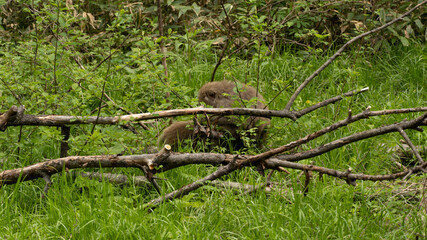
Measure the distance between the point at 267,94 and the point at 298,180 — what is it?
2.05m

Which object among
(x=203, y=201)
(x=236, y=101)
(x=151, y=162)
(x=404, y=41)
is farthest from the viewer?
(x=404, y=41)

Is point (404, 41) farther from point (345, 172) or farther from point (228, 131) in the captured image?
point (345, 172)

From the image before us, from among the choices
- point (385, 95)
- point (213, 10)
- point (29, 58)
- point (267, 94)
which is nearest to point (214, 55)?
point (213, 10)

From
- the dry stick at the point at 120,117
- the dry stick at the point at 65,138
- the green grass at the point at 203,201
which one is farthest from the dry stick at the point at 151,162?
the dry stick at the point at 65,138

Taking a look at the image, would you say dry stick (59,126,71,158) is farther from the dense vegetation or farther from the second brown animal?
the second brown animal

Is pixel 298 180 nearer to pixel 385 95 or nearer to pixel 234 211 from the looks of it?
pixel 234 211

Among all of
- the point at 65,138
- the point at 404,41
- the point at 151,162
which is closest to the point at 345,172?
the point at 151,162

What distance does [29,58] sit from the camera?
472 centimetres

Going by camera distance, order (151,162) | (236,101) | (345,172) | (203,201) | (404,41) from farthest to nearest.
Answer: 1. (404,41)
2. (236,101)
3. (203,201)
4. (151,162)
5. (345,172)

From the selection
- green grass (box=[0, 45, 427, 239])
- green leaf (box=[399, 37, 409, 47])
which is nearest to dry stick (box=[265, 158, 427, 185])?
green grass (box=[0, 45, 427, 239])

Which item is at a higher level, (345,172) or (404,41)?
(345,172)

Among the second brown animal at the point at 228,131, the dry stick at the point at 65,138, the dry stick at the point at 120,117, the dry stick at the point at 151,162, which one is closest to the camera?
the dry stick at the point at 151,162

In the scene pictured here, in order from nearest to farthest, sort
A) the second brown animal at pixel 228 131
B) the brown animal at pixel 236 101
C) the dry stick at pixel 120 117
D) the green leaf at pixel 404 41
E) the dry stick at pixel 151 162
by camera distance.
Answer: the dry stick at pixel 151 162 < the dry stick at pixel 120 117 < the brown animal at pixel 236 101 < the second brown animal at pixel 228 131 < the green leaf at pixel 404 41

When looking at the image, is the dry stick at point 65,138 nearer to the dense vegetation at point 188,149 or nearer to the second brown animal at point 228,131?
the dense vegetation at point 188,149
